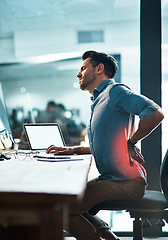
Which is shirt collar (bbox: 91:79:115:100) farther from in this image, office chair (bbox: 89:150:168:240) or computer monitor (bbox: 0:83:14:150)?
computer monitor (bbox: 0:83:14:150)

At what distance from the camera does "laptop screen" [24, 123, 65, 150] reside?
246 centimetres

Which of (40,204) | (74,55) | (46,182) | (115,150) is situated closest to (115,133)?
(115,150)

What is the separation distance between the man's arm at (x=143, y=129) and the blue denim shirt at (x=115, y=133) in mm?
42

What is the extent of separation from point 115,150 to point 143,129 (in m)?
0.21

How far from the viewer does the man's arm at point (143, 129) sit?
5.03 feet

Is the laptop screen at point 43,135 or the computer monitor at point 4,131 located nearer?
the computer monitor at point 4,131

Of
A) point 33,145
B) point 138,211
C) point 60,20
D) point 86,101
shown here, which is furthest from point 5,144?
point 60,20

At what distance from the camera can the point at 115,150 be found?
5.41 feet

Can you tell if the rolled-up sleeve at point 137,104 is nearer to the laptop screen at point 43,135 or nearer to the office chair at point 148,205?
the office chair at point 148,205

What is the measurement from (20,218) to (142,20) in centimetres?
234

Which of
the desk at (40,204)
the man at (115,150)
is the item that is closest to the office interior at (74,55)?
the man at (115,150)

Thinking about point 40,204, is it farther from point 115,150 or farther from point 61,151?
point 61,151

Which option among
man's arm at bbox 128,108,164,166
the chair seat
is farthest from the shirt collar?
the chair seat

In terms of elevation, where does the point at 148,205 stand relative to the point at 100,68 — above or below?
below
